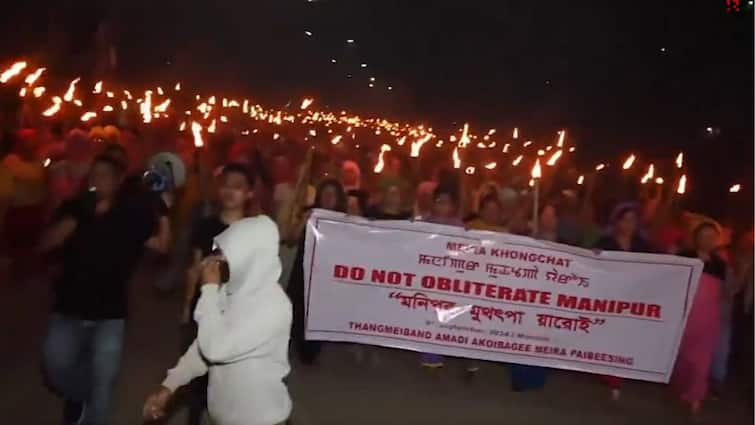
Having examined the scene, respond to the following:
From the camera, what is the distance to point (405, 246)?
8820mm

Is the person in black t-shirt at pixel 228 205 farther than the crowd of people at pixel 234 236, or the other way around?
the person in black t-shirt at pixel 228 205

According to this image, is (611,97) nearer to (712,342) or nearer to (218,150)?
(218,150)

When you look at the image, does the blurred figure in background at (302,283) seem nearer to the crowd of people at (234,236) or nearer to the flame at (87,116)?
the crowd of people at (234,236)

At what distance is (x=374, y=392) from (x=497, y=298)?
4.03 feet

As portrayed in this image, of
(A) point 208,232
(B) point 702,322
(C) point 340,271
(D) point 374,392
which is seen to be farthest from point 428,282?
(B) point 702,322

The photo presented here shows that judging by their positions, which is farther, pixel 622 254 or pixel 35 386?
pixel 622 254

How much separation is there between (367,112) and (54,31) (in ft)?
111

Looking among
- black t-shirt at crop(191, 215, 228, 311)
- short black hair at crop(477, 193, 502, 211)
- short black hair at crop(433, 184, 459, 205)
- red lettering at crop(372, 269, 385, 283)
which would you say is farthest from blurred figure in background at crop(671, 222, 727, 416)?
black t-shirt at crop(191, 215, 228, 311)

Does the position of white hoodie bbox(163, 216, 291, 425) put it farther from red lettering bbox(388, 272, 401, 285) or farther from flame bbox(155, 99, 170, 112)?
flame bbox(155, 99, 170, 112)

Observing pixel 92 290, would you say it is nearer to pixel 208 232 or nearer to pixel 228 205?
pixel 228 205

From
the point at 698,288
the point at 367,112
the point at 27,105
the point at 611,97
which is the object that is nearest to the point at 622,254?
the point at 698,288

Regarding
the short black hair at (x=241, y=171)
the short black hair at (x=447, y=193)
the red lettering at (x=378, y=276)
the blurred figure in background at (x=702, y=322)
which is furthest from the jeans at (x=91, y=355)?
the blurred figure in background at (x=702, y=322)

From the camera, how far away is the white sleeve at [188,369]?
187 inches

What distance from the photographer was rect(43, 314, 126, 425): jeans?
6.39m
